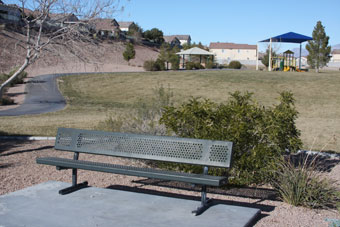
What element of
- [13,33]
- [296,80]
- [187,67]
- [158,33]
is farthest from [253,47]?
[13,33]

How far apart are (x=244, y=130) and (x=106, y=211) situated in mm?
2200

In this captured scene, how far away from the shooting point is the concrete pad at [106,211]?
411cm

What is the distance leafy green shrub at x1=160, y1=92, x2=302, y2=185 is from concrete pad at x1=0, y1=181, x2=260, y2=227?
1.18 m

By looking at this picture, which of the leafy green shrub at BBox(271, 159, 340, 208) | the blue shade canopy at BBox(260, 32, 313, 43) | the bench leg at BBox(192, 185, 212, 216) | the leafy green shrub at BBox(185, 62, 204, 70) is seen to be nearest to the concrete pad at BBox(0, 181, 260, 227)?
the bench leg at BBox(192, 185, 212, 216)

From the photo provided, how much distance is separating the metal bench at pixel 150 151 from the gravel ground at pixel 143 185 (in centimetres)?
74

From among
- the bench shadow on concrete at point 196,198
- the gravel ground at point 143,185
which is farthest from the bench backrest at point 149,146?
the gravel ground at point 143,185

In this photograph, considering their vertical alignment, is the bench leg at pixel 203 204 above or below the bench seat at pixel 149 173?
below

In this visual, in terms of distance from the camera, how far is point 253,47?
106 m

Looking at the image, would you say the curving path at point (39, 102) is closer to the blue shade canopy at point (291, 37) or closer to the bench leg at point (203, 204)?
the bench leg at point (203, 204)

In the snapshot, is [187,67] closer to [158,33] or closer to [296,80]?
Answer: [296,80]

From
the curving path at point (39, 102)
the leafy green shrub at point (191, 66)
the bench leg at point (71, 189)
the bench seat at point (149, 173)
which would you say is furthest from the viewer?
the leafy green shrub at point (191, 66)

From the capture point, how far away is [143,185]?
5.98 m

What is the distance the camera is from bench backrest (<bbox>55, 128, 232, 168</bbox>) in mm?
4496

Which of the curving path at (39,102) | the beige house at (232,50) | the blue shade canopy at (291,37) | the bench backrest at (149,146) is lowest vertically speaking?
the curving path at (39,102)
